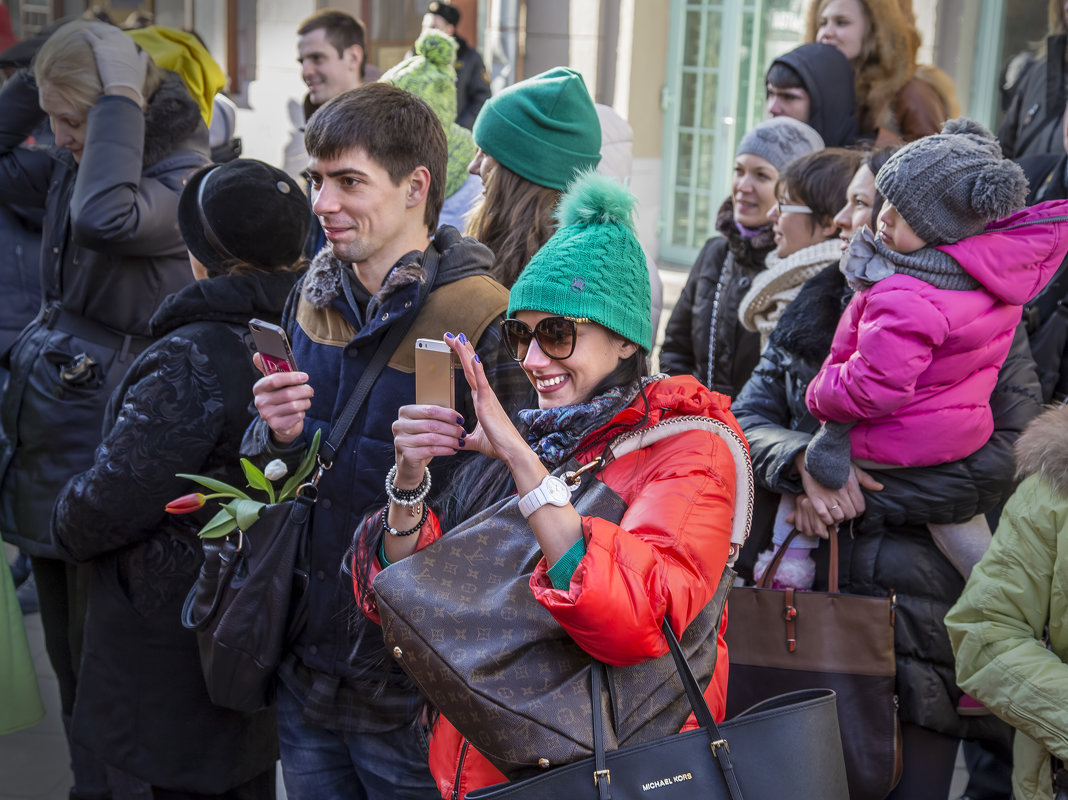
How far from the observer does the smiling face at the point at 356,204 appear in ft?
8.14

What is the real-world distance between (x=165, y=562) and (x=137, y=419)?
427 millimetres

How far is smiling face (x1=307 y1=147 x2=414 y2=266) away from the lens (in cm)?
248

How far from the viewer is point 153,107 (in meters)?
4.05

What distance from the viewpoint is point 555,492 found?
69.7 inches

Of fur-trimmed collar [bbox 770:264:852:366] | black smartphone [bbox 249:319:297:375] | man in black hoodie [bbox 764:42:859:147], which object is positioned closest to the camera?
black smartphone [bbox 249:319:297:375]

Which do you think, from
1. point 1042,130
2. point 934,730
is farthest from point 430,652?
point 1042,130

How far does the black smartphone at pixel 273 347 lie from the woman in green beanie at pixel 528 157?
87 cm

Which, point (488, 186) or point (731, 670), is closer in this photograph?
point (731, 670)

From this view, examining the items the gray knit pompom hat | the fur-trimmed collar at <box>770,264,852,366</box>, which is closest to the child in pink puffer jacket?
the gray knit pompom hat

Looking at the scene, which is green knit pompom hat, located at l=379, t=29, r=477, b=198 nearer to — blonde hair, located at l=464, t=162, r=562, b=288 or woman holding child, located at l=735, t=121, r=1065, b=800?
blonde hair, located at l=464, t=162, r=562, b=288

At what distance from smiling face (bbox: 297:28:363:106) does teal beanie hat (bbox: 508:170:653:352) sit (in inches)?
175

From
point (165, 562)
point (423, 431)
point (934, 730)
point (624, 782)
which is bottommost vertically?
point (934, 730)

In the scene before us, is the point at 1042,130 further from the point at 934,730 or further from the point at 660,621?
the point at 660,621

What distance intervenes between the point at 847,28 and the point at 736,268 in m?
1.54
